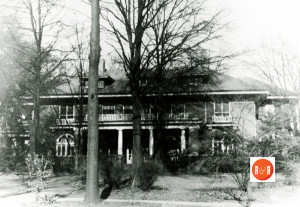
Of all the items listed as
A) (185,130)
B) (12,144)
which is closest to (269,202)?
(185,130)

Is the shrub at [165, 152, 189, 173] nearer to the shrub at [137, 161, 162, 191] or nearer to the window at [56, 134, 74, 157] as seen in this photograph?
Answer: the shrub at [137, 161, 162, 191]

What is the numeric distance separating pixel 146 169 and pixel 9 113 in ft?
54.9

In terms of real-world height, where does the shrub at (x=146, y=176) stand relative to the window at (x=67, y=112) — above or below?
below

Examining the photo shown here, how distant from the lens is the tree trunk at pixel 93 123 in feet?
35.3

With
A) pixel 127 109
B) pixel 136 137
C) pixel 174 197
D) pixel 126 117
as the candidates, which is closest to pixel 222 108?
pixel 126 117

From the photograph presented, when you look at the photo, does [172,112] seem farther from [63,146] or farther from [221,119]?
[63,146]

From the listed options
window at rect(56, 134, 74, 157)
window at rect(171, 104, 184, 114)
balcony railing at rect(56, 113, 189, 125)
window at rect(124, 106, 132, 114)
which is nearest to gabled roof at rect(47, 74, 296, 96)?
window at rect(124, 106, 132, 114)

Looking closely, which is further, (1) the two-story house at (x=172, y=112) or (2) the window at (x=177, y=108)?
(2) the window at (x=177, y=108)

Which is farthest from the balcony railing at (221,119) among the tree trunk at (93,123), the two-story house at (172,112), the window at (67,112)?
the tree trunk at (93,123)

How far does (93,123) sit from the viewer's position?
1098 cm

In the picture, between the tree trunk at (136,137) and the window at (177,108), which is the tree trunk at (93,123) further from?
the window at (177,108)

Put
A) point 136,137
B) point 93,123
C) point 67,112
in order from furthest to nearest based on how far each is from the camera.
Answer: point 67,112 < point 136,137 < point 93,123

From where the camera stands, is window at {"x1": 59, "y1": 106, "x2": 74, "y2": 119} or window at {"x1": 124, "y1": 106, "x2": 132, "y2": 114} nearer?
window at {"x1": 124, "y1": 106, "x2": 132, "y2": 114}

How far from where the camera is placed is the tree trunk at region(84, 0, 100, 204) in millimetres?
10773
